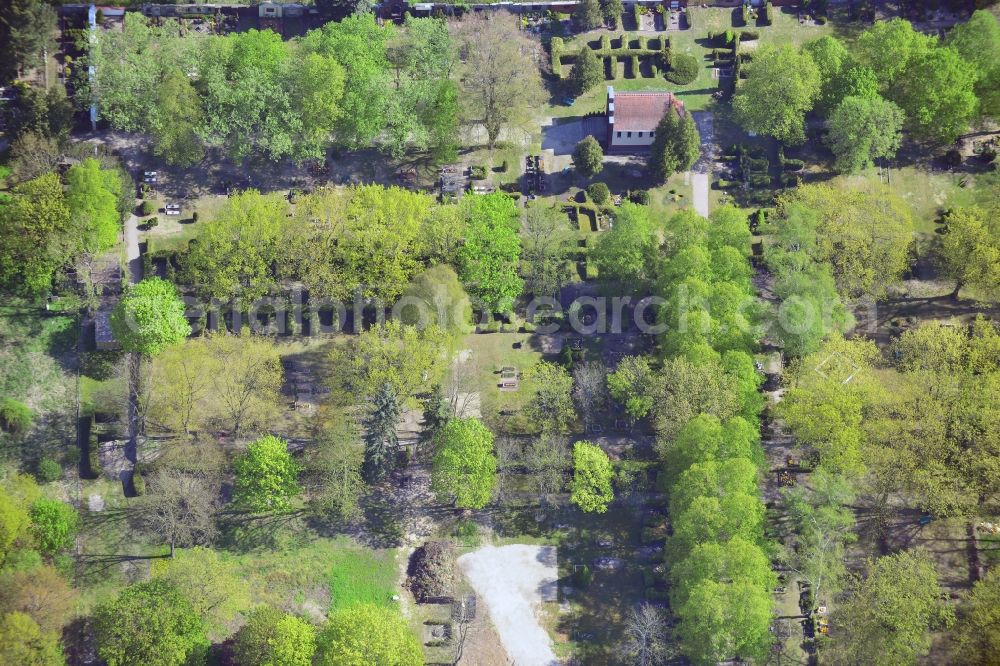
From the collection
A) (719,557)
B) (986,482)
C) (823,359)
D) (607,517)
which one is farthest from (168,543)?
(986,482)

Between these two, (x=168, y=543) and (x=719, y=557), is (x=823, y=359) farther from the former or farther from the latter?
(x=168, y=543)

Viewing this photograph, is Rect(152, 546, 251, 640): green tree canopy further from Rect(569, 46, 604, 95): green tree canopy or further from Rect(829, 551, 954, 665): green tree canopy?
Rect(569, 46, 604, 95): green tree canopy

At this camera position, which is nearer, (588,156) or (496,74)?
(588,156)

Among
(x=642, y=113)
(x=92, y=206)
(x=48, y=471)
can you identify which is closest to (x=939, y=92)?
(x=642, y=113)

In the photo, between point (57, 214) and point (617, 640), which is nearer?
point (617, 640)

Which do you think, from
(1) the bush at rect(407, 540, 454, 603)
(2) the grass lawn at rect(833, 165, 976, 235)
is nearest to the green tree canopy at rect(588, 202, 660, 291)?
(2) the grass lawn at rect(833, 165, 976, 235)

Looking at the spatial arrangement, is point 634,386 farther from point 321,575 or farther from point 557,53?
point 557,53
